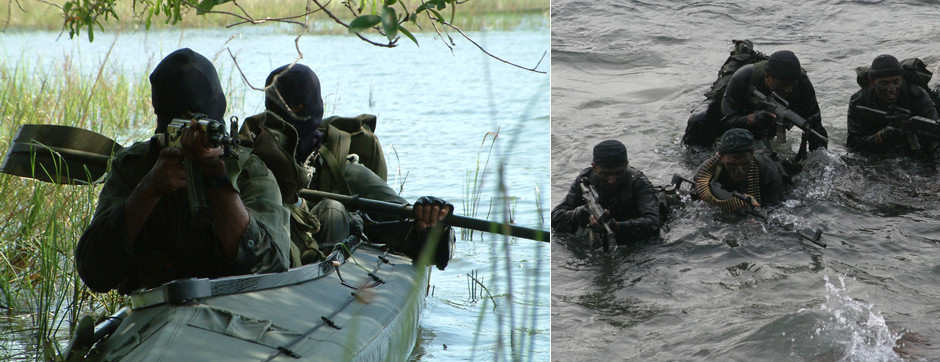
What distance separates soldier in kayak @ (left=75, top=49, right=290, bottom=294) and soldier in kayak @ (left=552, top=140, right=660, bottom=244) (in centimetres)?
296

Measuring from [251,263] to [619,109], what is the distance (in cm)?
571

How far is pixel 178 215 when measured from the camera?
3.05 meters

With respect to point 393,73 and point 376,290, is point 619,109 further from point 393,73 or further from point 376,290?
point 393,73

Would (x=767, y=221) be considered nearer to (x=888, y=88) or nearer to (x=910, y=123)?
(x=910, y=123)

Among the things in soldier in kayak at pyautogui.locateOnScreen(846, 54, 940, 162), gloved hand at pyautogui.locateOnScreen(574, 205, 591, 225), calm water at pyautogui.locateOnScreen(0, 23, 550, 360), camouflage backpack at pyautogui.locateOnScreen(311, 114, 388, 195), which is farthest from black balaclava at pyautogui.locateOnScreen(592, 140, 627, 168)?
soldier in kayak at pyautogui.locateOnScreen(846, 54, 940, 162)

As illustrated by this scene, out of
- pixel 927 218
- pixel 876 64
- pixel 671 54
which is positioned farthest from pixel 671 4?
pixel 927 218

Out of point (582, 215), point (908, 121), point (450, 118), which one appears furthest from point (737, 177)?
Answer: point (450, 118)

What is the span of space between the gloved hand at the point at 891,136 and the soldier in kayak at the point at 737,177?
1.44 m

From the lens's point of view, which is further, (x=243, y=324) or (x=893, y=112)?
(x=893, y=112)

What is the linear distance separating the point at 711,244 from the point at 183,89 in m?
4.08

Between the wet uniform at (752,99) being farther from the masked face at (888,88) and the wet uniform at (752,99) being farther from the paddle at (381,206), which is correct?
the paddle at (381,206)

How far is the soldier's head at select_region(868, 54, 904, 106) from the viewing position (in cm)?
749

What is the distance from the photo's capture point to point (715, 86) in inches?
316

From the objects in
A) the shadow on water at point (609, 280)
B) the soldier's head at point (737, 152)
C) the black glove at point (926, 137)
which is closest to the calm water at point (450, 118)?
the shadow on water at point (609, 280)
